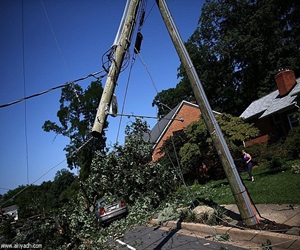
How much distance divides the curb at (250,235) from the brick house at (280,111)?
45.0 feet

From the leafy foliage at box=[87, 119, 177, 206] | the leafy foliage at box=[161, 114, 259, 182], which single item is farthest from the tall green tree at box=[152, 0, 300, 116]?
the leafy foliage at box=[87, 119, 177, 206]

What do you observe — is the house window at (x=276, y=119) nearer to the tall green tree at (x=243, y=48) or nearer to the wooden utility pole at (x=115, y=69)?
the tall green tree at (x=243, y=48)

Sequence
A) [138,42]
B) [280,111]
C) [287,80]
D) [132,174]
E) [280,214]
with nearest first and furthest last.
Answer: [280,214] → [138,42] → [132,174] → [280,111] → [287,80]

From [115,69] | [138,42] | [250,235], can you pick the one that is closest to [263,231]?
[250,235]

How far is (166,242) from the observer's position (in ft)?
21.1

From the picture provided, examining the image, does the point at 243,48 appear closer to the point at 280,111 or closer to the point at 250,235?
the point at 280,111

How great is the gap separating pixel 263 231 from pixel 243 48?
33693 mm

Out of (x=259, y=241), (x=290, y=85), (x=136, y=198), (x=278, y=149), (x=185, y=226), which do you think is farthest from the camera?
(x=290, y=85)

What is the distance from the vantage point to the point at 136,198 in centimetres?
1261

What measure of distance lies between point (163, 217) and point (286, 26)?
124 ft

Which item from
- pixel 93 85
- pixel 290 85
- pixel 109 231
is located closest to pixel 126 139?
pixel 109 231

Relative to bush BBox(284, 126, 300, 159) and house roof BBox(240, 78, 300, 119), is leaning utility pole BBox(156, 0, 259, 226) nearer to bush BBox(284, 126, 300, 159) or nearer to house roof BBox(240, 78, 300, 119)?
bush BBox(284, 126, 300, 159)

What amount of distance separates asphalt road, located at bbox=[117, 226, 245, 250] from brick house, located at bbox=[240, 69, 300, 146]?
45.8 ft

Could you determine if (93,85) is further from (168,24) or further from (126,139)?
(168,24)
